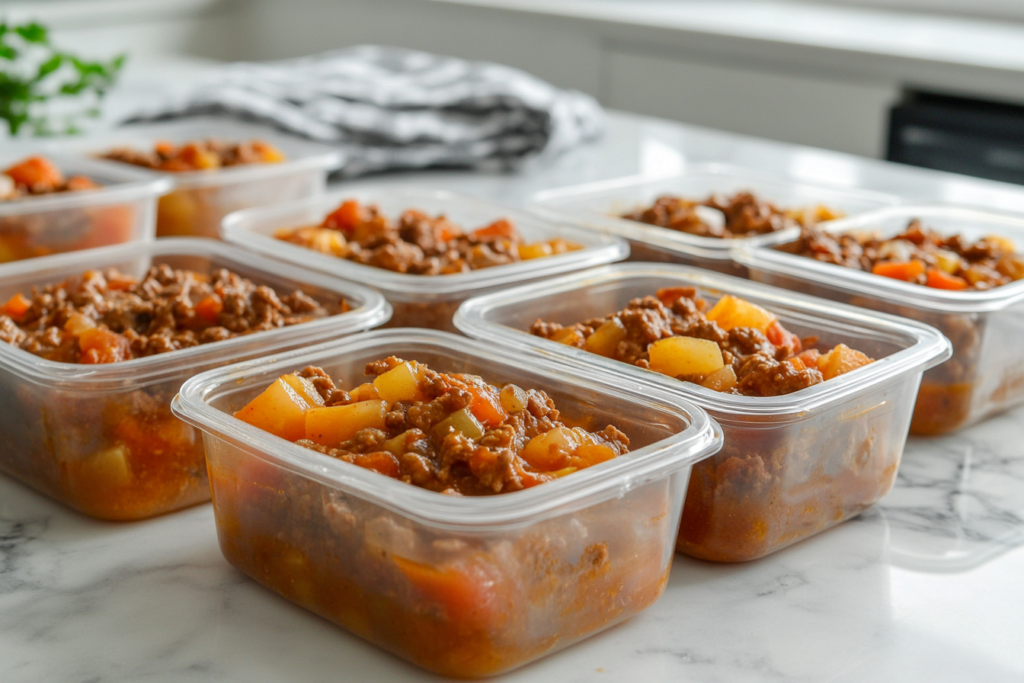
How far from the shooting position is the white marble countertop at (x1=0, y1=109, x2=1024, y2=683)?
118cm

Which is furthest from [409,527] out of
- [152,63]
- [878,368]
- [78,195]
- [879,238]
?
[152,63]

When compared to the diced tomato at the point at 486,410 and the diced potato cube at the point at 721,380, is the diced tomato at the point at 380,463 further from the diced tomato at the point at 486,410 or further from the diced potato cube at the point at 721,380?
the diced potato cube at the point at 721,380

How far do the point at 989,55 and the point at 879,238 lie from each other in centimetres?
251

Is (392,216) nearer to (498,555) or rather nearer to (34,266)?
(34,266)

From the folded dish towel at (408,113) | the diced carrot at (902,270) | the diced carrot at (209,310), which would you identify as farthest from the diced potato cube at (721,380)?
the folded dish towel at (408,113)

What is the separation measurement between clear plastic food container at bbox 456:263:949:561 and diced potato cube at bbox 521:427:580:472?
0.52ft

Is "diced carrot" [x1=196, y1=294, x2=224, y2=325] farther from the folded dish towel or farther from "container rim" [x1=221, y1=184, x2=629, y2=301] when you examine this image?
the folded dish towel

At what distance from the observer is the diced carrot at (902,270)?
188cm

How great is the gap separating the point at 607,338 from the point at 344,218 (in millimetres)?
885

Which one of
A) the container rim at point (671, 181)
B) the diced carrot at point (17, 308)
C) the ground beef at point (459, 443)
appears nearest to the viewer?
the ground beef at point (459, 443)

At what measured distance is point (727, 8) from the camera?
18.6 ft

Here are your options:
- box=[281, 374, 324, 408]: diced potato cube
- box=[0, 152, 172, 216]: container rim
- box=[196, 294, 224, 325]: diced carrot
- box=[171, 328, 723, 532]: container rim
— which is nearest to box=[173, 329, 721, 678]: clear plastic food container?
box=[171, 328, 723, 532]: container rim

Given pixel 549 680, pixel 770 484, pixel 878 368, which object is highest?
pixel 878 368

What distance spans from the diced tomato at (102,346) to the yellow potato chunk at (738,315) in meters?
0.86
